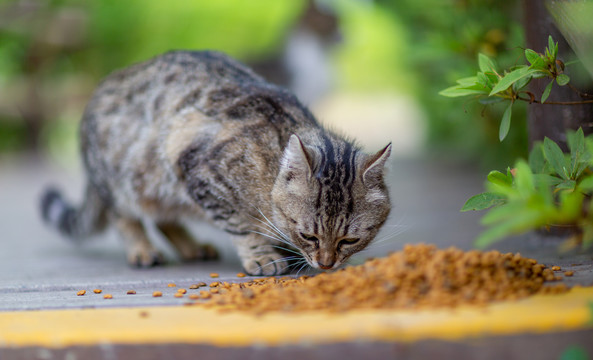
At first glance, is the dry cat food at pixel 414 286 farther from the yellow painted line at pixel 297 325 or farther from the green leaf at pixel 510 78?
the green leaf at pixel 510 78

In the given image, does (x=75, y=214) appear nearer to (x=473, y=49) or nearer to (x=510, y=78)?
(x=473, y=49)

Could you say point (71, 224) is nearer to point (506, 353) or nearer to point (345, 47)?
point (506, 353)

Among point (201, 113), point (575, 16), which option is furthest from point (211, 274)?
point (575, 16)

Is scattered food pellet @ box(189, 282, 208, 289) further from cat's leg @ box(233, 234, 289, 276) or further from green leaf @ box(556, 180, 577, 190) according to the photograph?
green leaf @ box(556, 180, 577, 190)

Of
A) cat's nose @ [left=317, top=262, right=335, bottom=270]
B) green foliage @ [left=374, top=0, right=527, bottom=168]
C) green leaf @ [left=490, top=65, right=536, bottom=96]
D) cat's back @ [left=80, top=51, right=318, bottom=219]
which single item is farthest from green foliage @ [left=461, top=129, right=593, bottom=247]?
cat's back @ [left=80, top=51, right=318, bottom=219]

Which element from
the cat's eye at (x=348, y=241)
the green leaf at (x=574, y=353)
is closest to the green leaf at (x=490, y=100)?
the cat's eye at (x=348, y=241)
